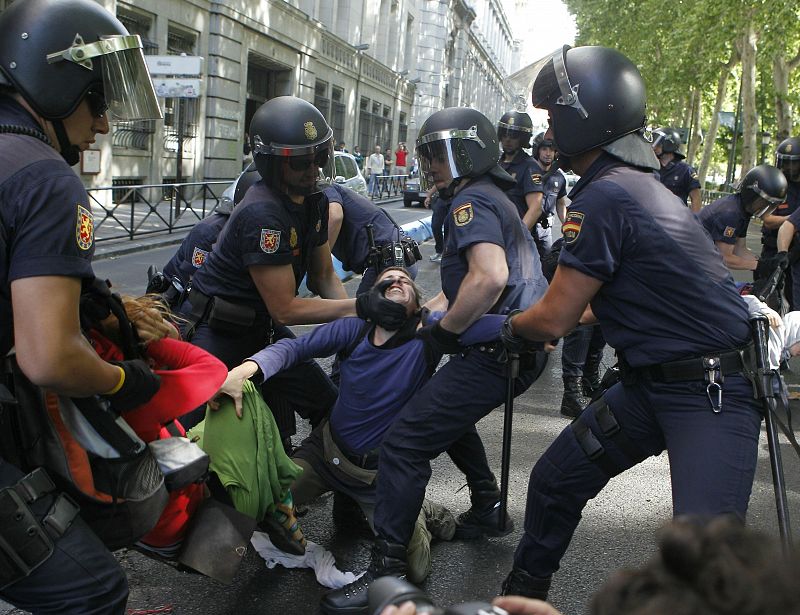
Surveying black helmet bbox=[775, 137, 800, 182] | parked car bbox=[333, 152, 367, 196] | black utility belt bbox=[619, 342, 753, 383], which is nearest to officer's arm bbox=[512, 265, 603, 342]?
black utility belt bbox=[619, 342, 753, 383]

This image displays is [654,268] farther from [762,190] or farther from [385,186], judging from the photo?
[385,186]

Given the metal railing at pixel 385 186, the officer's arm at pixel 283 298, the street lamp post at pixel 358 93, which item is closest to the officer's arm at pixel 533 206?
the officer's arm at pixel 283 298

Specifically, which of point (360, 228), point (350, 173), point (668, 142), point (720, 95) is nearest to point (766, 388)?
point (360, 228)

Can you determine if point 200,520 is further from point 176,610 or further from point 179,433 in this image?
point 176,610

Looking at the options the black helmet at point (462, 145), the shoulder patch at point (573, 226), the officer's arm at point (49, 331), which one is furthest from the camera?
the black helmet at point (462, 145)

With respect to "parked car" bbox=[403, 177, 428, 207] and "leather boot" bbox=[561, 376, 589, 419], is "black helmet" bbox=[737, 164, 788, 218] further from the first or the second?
"parked car" bbox=[403, 177, 428, 207]

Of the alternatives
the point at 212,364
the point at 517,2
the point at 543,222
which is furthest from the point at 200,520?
the point at 517,2

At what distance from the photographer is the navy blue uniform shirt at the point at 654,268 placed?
2.46 m

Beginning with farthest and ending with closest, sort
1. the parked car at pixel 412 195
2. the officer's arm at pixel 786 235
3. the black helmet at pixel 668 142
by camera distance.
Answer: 1. the parked car at pixel 412 195
2. the black helmet at pixel 668 142
3. the officer's arm at pixel 786 235

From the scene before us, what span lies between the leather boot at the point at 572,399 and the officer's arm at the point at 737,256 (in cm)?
149

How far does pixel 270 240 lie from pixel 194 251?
46.5 inches

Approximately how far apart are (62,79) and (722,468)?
1944 millimetres

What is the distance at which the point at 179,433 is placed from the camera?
256 centimetres

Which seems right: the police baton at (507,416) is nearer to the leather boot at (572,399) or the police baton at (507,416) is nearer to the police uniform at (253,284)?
the police uniform at (253,284)
